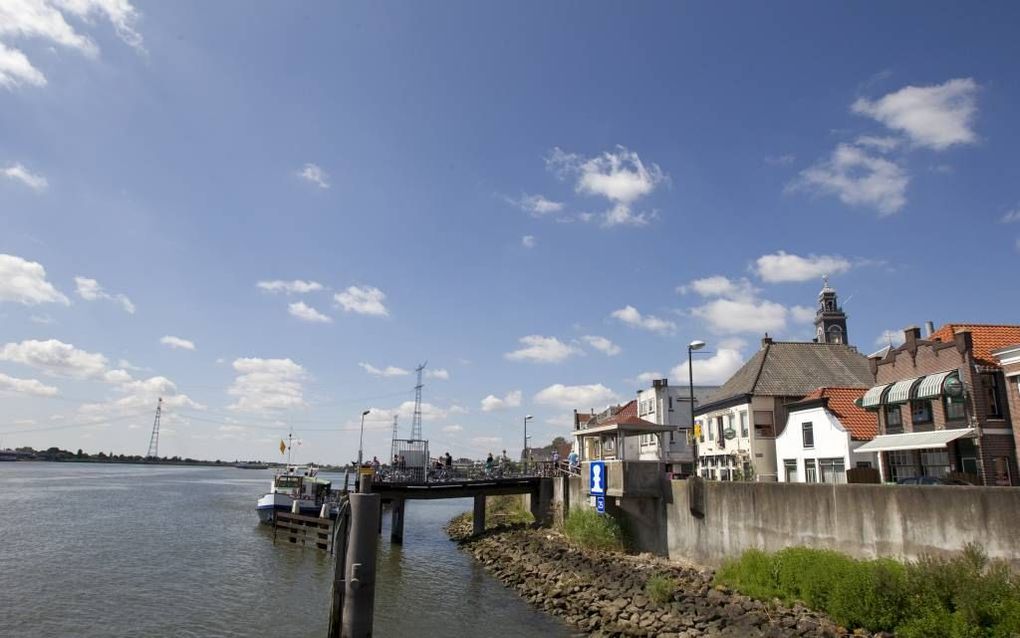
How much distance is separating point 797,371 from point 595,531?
2352 cm

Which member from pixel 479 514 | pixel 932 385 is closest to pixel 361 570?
pixel 932 385

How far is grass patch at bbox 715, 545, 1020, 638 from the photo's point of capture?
14633mm

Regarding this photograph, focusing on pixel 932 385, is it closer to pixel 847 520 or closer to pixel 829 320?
pixel 847 520

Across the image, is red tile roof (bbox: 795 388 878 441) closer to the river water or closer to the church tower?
the river water

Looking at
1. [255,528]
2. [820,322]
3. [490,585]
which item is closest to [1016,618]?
[490,585]

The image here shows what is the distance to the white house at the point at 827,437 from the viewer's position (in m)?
35.0

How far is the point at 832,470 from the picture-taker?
118 ft

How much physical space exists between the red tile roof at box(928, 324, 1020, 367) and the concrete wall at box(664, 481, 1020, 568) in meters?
14.3

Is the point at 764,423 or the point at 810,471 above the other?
the point at 764,423

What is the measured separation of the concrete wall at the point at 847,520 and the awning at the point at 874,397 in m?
13.4

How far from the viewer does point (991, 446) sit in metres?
27.8

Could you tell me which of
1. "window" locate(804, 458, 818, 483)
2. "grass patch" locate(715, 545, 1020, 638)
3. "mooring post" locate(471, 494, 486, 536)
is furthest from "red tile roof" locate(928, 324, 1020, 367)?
"mooring post" locate(471, 494, 486, 536)

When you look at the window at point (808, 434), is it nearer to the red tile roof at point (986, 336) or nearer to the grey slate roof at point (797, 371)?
the grey slate roof at point (797, 371)

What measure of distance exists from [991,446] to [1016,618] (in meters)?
16.8
